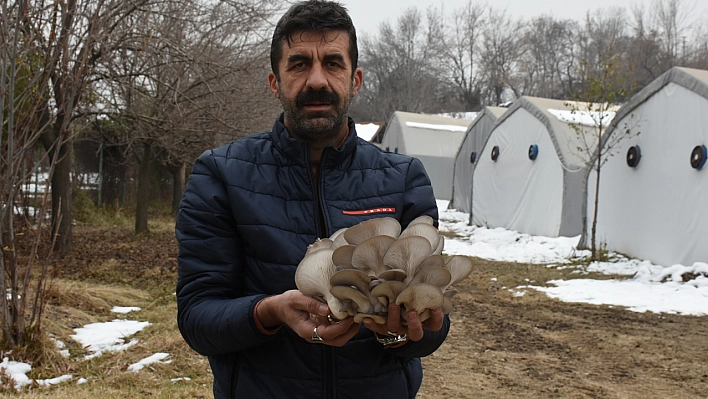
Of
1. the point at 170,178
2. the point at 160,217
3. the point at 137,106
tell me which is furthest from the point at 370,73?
the point at 137,106

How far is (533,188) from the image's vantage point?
1689 centimetres

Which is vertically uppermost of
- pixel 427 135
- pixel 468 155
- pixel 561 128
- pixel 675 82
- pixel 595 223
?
pixel 427 135

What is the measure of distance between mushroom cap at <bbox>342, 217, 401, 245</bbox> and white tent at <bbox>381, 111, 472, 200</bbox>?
27811mm

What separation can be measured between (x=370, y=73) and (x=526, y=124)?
36.9 metres

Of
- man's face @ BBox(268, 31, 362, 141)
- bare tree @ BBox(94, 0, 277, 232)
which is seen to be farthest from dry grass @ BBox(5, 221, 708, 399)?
man's face @ BBox(268, 31, 362, 141)

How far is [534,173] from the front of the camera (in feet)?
55.6

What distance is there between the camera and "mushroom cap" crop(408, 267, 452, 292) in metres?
1.40

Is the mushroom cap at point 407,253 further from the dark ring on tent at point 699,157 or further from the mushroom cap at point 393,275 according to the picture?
the dark ring on tent at point 699,157

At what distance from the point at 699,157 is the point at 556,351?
5.57m

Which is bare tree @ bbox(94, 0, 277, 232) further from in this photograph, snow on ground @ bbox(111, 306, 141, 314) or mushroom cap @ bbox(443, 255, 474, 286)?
mushroom cap @ bbox(443, 255, 474, 286)

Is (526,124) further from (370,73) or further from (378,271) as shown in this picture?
(370,73)

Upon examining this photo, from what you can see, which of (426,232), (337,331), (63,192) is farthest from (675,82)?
(337,331)

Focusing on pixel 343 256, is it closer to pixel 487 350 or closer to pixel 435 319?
pixel 435 319

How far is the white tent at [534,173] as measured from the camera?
15.3m
